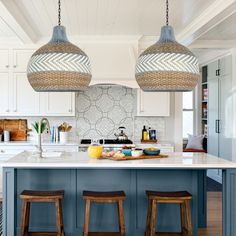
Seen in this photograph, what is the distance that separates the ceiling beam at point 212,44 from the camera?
18.3 feet

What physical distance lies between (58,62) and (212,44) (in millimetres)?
3605

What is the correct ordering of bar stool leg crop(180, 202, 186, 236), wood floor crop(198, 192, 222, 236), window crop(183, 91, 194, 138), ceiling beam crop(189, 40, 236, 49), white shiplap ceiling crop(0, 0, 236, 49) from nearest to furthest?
bar stool leg crop(180, 202, 186, 236) < white shiplap ceiling crop(0, 0, 236, 49) < wood floor crop(198, 192, 222, 236) < ceiling beam crop(189, 40, 236, 49) < window crop(183, 91, 194, 138)

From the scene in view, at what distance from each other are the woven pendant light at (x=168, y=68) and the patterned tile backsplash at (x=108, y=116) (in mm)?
3067

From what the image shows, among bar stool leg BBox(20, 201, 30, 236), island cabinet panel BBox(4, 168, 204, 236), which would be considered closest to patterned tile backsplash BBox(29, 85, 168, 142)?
island cabinet panel BBox(4, 168, 204, 236)

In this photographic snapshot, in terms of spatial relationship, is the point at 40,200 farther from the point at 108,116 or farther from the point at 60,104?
the point at 108,116

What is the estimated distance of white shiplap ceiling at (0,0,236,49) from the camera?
12.8ft

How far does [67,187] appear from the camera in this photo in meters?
3.59

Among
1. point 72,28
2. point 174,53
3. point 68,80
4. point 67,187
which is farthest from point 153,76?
point 72,28

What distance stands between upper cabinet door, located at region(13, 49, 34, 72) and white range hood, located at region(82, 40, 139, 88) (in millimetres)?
934

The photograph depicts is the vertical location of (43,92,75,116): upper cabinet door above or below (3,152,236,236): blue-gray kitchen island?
above

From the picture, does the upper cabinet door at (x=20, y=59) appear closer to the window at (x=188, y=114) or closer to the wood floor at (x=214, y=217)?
the wood floor at (x=214, y=217)

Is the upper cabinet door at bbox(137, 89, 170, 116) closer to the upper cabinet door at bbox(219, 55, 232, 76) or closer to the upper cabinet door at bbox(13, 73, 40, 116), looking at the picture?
the upper cabinet door at bbox(219, 55, 232, 76)

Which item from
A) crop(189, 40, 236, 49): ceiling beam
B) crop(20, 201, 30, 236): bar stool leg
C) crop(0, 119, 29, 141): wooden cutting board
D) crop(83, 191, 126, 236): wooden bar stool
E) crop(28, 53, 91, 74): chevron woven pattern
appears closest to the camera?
crop(28, 53, 91, 74): chevron woven pattern

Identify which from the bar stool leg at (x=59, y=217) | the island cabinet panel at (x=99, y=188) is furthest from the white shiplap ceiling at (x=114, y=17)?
the bar stool leg at (x=59, y=217)
